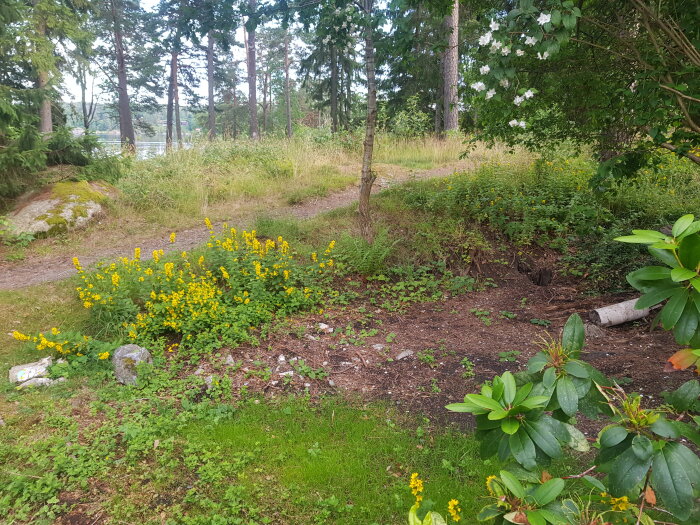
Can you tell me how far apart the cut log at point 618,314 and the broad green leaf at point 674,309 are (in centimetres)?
405

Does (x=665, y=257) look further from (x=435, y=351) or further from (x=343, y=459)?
(x=435, y=351)

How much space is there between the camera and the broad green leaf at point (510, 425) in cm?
103

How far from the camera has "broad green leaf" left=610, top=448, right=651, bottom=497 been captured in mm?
948

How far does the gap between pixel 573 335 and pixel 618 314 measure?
407 cm

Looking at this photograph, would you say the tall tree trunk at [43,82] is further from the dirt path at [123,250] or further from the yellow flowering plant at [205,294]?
the yellow flowering plant at [205,294]

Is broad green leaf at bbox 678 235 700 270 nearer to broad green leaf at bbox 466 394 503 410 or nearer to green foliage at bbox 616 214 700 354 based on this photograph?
green foliage at bbox 616 214 700 354

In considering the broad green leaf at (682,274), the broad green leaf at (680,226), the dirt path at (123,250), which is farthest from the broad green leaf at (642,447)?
the dirt path at (123,250)

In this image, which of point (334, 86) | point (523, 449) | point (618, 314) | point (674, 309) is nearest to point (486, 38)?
point (674, 309)

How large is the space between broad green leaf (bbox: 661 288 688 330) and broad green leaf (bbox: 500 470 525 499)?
501mm

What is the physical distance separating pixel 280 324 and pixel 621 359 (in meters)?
3.22

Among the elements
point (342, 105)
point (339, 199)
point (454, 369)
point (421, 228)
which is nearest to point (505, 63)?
point (454, 369)

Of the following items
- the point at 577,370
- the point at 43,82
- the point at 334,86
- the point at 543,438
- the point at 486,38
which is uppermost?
the point at 334,86

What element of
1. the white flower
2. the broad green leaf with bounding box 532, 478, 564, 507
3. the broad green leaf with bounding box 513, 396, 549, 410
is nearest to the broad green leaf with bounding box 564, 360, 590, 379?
the broad green leaf with bounding box 513, 396, 549, 410

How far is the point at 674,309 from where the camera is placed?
3.45 ft
